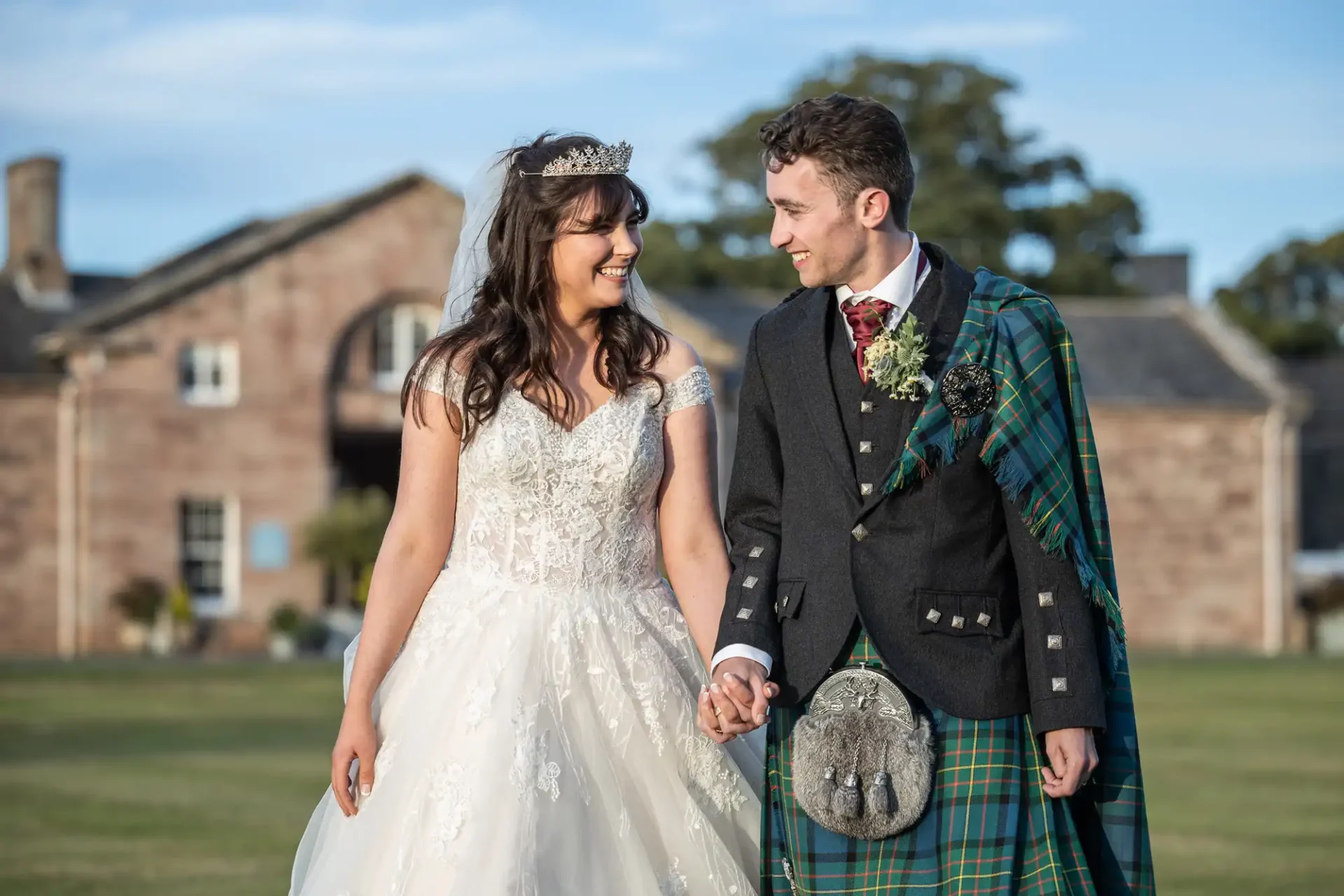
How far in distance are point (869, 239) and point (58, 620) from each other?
109ft

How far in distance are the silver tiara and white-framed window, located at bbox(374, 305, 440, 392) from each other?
106ft

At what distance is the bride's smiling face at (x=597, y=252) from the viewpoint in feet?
16.8

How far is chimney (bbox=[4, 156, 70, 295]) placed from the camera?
43594mm

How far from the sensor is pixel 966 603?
4.36 meters

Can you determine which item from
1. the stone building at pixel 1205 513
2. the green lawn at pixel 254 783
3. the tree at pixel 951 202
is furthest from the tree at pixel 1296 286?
the green lawn at pixel 254 783

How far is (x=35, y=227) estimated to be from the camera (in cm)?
4416

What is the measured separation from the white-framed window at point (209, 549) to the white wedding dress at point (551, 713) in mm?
31204

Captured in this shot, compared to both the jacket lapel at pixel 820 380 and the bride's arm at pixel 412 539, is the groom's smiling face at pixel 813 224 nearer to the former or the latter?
the jacket lapel at pixel 820 380

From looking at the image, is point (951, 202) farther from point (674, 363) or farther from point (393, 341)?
point (674, 363)

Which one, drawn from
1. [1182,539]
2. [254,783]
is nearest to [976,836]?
[254,783]

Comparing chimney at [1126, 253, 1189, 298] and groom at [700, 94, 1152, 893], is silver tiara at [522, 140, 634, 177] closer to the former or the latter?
groom at [700, 94, 1152, 893]

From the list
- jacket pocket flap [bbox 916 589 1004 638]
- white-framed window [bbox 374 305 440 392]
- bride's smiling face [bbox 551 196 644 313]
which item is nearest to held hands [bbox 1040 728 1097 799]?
jacket pocket flap [bbox 916 589 1004 638]

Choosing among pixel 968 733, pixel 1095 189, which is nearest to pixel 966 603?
pixel 968 733

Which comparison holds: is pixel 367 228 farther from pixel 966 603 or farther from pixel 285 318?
pixel 966 603
